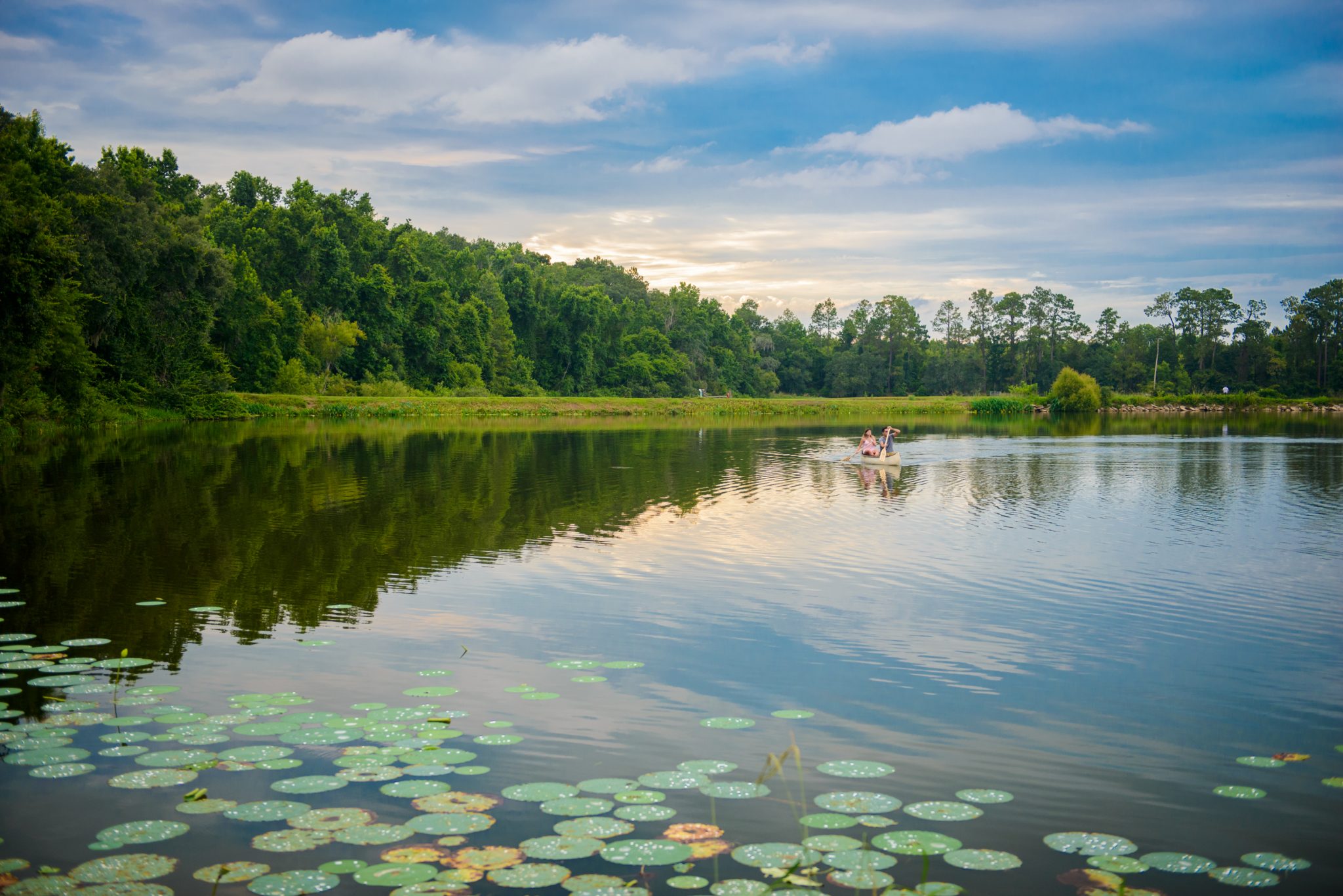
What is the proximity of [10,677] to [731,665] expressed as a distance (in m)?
7.58

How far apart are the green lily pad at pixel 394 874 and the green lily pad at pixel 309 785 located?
4.25 ft

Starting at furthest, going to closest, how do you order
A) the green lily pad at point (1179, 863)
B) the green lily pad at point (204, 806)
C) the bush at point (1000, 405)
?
the bush at point (1000, 405)
the green lily pad at point (204, 806)
the green lily pad at point (1179, 863)

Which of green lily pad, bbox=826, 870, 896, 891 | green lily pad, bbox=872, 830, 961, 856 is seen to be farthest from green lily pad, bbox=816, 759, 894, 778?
green lily pad, bbox=826, 870, 896, 891

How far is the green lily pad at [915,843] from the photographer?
6273mm

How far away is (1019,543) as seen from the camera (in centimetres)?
2027

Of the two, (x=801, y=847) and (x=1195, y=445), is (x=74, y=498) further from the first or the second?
(x=1195, y=445)

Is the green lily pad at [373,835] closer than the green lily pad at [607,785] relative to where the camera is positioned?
Yes

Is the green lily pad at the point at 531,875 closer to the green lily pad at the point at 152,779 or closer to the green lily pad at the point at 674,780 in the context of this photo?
the green lily pad at the point at 674,780

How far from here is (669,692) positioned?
33.6 feet

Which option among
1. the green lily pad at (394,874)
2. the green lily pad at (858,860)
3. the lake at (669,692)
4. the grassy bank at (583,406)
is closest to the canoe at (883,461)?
the lake at (669,692)

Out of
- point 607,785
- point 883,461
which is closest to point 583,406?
point 883,461

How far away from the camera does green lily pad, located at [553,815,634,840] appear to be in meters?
6.43

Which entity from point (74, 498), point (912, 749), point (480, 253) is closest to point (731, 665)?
point (912, 749)

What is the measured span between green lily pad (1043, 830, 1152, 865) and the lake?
0.04 m
